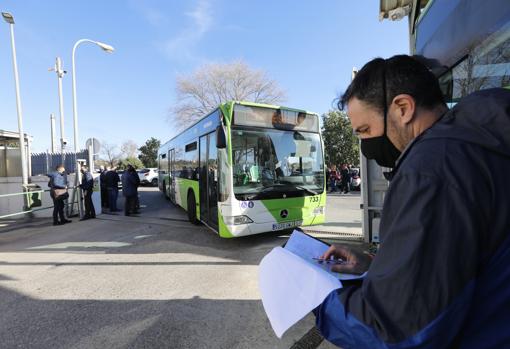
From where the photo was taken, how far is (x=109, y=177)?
14195mm

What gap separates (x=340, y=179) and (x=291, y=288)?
2165 cm

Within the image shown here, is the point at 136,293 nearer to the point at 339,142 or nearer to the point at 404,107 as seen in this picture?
the point at 404,107

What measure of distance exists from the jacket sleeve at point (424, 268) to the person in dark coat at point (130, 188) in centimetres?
1261

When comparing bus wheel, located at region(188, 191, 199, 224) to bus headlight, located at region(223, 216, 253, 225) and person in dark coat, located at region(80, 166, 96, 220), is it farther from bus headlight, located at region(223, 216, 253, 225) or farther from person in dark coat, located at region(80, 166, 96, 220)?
person in dark coat, located at region(80, 166, 96, 220)

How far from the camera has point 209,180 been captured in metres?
8.03

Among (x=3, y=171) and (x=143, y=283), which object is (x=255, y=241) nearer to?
(x=143, y=283)

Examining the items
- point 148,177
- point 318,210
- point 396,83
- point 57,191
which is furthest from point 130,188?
point 148,177

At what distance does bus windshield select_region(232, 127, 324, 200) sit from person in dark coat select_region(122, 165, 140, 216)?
23.2ft

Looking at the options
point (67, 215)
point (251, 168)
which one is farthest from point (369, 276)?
point (67, 215)

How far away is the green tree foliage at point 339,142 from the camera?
27938 millimetres

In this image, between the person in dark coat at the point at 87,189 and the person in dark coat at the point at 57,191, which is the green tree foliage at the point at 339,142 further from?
the person in dark coat at the point at 57,191

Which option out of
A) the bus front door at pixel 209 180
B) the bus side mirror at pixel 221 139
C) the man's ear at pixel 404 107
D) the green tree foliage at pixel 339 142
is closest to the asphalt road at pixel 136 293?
the bus front door at pixel 209 180

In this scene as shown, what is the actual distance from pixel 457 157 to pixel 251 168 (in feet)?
20.5

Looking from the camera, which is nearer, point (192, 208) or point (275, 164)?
point (275, 164)
